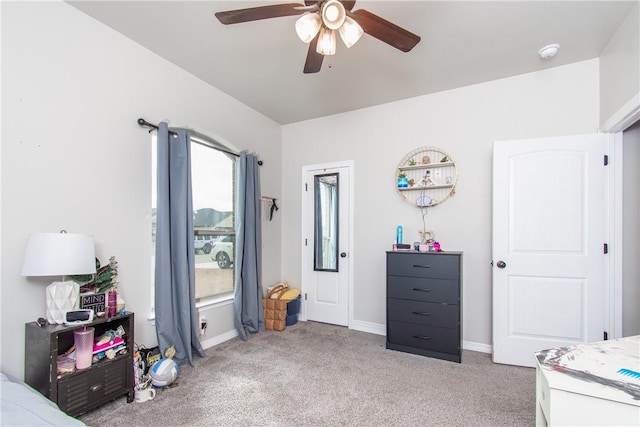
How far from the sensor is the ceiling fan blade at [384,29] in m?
1.55

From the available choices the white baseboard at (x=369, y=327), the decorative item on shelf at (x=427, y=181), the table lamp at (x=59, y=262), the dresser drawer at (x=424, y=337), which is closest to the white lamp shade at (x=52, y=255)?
the table lamp at (x=59, y=262)

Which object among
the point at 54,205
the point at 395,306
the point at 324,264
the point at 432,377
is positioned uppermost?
the point at 54,205

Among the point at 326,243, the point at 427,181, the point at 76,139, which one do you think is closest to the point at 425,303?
the point at 427,181

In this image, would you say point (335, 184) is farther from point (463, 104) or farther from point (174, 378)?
point (174, 378)

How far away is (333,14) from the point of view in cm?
152

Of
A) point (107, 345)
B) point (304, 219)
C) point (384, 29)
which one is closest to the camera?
point (384, 29)

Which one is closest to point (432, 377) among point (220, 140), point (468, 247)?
point (468, 247)

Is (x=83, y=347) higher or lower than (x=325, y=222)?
A: lower

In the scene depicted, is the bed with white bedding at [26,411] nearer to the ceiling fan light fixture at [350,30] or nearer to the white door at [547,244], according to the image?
the ceiling fan light fixture at [350,30]

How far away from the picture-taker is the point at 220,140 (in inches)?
124

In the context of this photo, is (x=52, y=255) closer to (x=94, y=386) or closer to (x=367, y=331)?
(x=94, y=386)

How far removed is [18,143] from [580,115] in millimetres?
4198

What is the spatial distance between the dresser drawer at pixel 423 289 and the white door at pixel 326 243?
2.81 feet

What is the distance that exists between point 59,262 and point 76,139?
90cm
